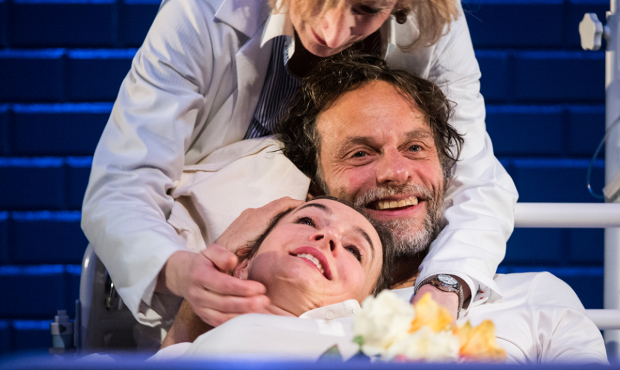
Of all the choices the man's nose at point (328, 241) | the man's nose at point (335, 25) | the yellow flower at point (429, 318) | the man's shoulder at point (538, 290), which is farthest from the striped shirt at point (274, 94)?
the yellow flower at point (429, 318)

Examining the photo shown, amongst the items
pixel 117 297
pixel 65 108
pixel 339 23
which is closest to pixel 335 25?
pixel 339 23


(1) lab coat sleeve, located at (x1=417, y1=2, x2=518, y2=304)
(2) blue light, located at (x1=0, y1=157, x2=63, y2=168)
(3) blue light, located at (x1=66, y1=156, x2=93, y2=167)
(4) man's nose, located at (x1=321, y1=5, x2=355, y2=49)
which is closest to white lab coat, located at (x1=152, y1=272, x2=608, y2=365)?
(1) lab coat sleeve, located at (x1=417, y1=2, x2=518, y2=304)

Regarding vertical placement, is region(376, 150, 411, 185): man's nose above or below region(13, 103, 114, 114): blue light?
above

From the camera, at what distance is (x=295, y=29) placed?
5.29 feet

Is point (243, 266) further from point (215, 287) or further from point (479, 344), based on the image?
point (479, 344)

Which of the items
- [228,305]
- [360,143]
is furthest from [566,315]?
[228,305]

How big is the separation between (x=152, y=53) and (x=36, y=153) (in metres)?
1.42

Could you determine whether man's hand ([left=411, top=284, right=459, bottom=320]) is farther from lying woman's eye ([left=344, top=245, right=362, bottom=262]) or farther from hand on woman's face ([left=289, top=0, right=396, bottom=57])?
hand on woman's face ([left=289, top=0, right=396, bottom=57])

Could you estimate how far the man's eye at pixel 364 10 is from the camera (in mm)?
1446

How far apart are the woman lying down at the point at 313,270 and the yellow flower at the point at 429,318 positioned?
0.62 ft

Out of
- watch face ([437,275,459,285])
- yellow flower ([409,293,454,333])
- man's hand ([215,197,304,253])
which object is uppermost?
yellow flower ([409,293,454,333])

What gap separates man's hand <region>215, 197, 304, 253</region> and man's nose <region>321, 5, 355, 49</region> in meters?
0.42

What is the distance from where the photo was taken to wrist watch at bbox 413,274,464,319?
1.44 meters

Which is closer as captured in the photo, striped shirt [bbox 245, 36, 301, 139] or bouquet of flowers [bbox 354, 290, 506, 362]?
bouquet of flowers [bbox 354, 290, 506, 362]
